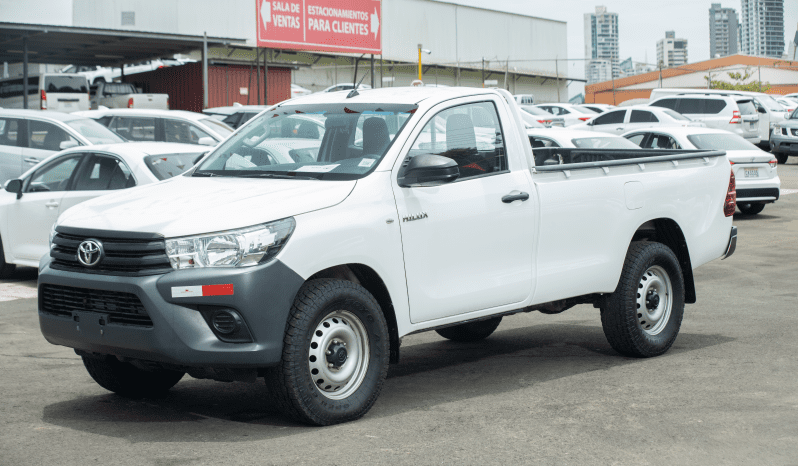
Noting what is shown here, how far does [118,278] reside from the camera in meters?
5.04

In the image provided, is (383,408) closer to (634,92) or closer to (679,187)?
(679,187)

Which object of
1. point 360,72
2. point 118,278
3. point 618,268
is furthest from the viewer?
point 360,72

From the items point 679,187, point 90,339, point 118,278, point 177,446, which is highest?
point 679,187

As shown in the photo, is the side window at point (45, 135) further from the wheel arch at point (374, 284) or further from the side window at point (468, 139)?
the wheel arch at point (374, 284)

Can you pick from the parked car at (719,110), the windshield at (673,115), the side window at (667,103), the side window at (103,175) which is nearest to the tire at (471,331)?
the side window at (103,175)

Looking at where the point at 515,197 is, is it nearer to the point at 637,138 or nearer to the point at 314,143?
the point at 314,143

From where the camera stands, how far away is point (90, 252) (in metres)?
5.17

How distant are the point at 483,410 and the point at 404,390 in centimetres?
73

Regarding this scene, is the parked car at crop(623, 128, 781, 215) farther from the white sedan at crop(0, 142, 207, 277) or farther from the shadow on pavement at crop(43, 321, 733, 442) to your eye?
the shadow on pavement at crop(43, 321, 733, 442)

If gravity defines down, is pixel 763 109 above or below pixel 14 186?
above

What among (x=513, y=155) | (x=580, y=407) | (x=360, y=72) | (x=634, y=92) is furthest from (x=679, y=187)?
(x=634, y=92)

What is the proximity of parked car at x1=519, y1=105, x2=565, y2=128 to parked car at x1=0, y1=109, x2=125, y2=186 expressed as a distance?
17285 millimetres

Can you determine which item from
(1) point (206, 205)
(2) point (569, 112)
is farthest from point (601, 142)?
(2) point (569, 112)

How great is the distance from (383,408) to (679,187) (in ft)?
10.3
